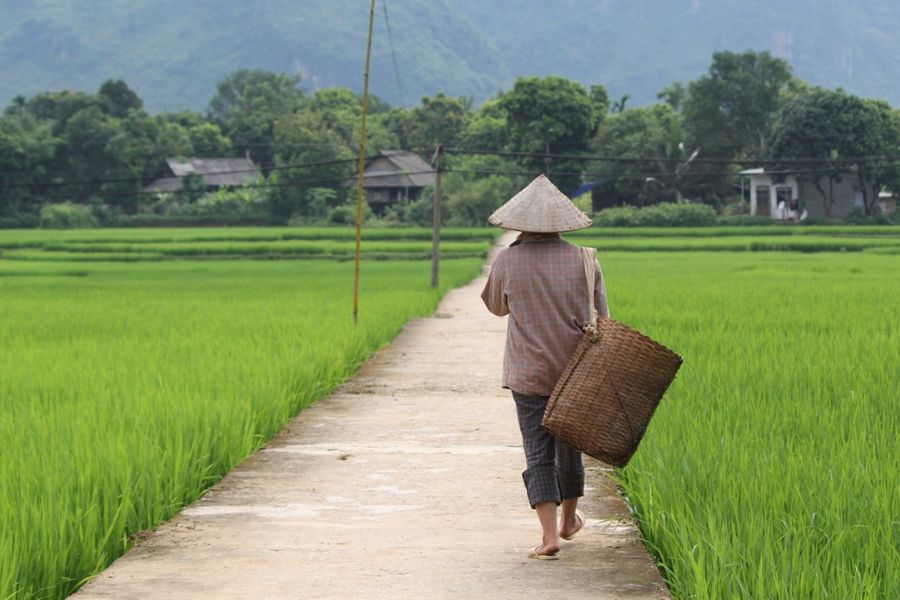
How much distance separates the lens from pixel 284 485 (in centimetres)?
678

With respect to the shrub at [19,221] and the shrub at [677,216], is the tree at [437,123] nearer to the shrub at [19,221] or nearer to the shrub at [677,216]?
the shrub at [677,216]

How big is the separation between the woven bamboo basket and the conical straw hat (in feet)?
1.38

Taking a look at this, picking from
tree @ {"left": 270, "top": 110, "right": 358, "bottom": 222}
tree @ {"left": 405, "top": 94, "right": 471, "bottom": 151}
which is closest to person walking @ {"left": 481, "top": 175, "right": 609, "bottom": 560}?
tree @ {"left": 270, "top": 110, "right": 358, "bottom": 222}

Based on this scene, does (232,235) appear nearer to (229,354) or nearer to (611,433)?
(229,354)

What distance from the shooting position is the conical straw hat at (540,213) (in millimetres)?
5367

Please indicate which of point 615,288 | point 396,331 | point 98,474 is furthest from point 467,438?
point 615,288

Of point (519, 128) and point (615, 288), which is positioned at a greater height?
point (519, 128)

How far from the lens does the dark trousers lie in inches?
210

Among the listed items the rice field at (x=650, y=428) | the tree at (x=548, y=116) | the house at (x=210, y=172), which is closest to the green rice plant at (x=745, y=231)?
the tree at (x=548, y=116)

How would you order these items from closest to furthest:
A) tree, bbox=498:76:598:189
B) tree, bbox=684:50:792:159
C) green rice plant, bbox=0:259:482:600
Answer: green rice plant, bbox=0:259:482:600
tree, bbox=684:50:792:159
tree, bbox=498:76:598:189

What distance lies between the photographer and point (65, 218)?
219 feet

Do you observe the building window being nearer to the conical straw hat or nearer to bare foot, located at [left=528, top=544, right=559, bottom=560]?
the conical straw hat

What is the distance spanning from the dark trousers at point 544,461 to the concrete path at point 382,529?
0.79ft

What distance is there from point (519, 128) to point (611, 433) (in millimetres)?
66033
